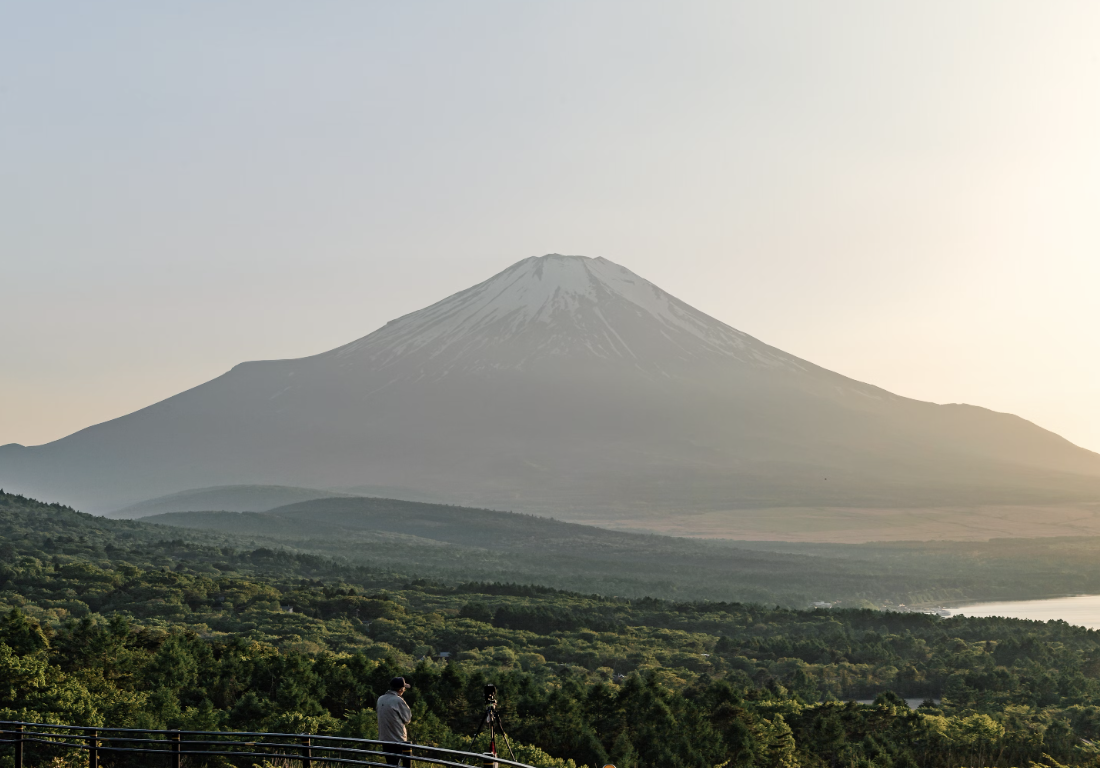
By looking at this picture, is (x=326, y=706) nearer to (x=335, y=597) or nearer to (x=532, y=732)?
(x=532, y=732)

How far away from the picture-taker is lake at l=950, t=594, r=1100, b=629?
125500 millimetres

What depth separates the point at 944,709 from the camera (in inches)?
2391

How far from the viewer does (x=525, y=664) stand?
75625 millimetres

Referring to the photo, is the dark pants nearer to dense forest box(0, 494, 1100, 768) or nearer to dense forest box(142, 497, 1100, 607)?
dense forest box(0, 494, 1100, 768)

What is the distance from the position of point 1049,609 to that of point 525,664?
8881 centimetres

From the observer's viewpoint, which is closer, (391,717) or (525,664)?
(391,717)

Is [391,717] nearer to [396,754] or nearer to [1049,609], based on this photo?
[396,754]

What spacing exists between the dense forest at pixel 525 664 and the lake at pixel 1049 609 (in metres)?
26.9

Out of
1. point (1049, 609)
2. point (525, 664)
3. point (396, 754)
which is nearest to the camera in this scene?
point (396, 754)

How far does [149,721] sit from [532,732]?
48.3ft

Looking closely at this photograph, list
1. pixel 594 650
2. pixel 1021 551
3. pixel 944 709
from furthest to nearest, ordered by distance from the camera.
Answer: pixel 1021 551 < pixel 594 650 < pixel 944 709

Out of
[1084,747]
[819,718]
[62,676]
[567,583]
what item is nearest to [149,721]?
[62,676]

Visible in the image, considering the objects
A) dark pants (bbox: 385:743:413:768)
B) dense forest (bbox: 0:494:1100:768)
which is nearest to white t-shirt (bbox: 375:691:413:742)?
dark pants (bbox: 385:743:413:768)

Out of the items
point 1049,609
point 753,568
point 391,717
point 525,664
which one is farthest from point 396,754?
point 753,568
